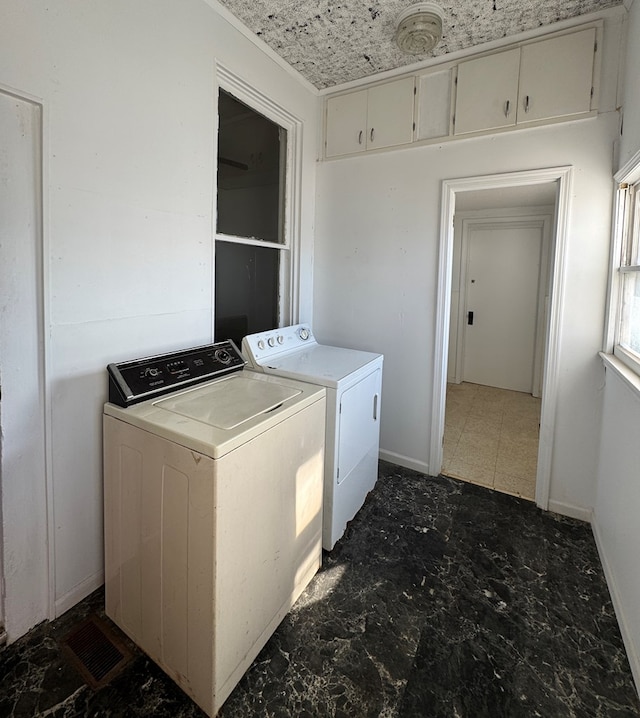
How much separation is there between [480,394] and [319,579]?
3.37 meters

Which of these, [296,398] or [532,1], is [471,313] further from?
[296,398]

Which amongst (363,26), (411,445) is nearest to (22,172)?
(363,26)

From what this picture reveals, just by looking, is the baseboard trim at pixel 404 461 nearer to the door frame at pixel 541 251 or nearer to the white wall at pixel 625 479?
the white wall at pixel 625 479

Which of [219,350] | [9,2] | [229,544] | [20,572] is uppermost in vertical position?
[9,2]

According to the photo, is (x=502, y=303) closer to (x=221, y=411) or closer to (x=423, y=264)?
(x=423, y=264)

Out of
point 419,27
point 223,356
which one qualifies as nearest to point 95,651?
point 223,356

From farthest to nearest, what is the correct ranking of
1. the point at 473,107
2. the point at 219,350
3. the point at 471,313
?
the point at 471,313, the point at 473,107, the point at 219,350

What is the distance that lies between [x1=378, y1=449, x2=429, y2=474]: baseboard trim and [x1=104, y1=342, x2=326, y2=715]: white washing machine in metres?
1.20

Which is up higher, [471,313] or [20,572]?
[471,313]

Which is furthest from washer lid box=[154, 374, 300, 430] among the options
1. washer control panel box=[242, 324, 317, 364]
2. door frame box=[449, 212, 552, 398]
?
door frame box=[449, 212, 552, 398]

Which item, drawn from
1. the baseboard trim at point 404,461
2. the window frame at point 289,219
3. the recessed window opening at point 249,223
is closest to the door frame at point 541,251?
the baseboard trim at point 404,461

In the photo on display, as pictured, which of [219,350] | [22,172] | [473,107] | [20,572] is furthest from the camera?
[473,107]

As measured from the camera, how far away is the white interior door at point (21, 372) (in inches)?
51.1

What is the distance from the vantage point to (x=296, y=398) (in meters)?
1.59
